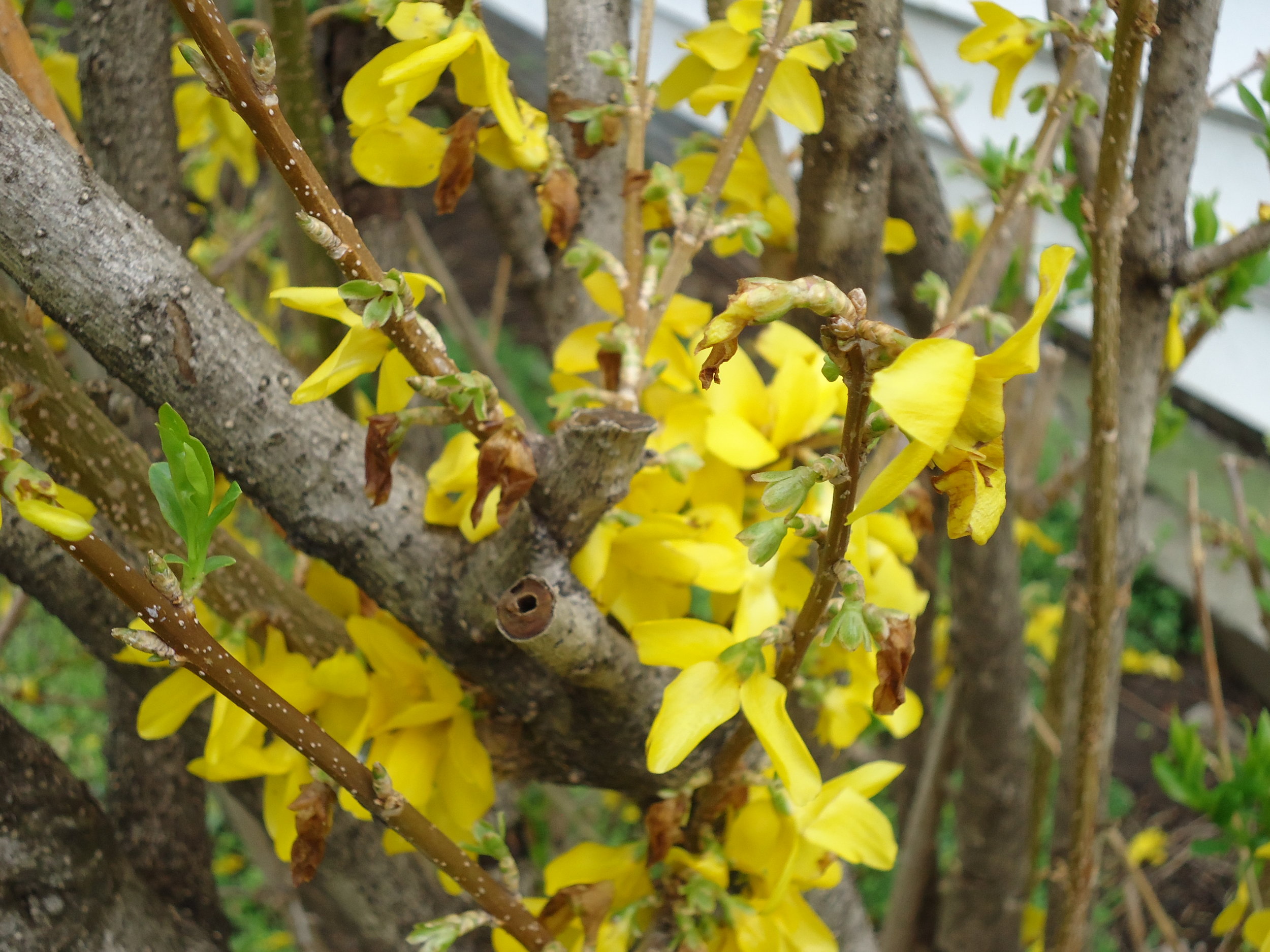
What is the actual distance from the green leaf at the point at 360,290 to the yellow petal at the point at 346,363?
0.07ft

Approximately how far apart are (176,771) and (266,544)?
63.9 inches

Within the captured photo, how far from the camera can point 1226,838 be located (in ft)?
2.34

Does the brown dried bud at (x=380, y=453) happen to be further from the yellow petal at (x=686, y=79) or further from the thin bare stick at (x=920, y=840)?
the thin bare stick at (x=920, y=840)

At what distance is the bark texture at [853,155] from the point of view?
616 mm

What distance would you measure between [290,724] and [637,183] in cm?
35

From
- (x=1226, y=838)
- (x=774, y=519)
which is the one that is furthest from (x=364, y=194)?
(x=1226, y=838)

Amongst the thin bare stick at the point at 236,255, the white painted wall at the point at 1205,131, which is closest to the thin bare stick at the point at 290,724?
the thin bare stick at the point at 236,255

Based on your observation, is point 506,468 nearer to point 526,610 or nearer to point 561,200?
point 526,610

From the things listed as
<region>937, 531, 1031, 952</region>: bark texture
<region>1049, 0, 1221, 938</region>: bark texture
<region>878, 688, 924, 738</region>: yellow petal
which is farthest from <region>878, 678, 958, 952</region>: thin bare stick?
<region>878, 688, 924, 738</region>: yellow petal

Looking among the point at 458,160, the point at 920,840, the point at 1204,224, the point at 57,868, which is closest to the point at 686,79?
the point at 458,160

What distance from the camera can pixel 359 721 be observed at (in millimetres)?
565

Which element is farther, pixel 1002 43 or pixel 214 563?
pixel 1002 43

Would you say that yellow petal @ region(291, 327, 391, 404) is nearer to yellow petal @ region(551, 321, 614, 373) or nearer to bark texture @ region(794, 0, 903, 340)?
yellow petal @ region(551, 321, 614, 373)

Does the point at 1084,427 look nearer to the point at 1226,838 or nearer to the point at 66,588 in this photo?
the point at 1226,838
